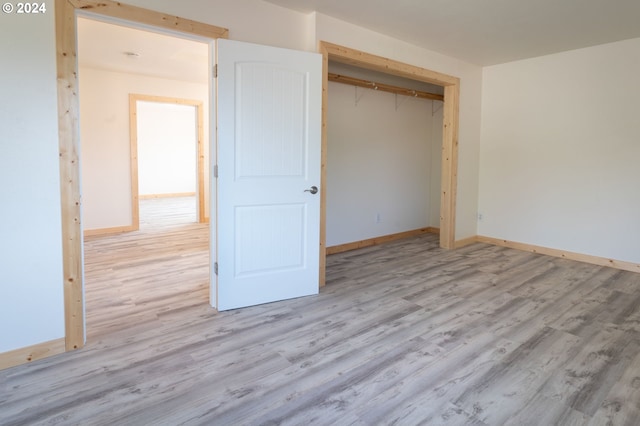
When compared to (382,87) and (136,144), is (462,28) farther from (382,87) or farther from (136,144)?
(136,144)

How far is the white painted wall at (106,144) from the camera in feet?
19.1

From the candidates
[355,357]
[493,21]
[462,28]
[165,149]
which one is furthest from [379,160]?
[165,149]

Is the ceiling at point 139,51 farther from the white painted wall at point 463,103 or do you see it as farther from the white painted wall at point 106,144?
the white painted wall at point 463,103

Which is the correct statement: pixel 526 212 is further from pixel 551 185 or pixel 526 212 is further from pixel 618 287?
pixel 618 287

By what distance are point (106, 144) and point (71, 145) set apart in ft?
13.8

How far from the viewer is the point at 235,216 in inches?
119

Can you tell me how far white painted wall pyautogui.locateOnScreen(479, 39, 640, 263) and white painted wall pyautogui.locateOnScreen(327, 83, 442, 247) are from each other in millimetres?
1001

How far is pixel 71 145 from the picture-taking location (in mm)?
2336

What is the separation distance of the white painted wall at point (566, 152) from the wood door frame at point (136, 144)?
501 centimetres

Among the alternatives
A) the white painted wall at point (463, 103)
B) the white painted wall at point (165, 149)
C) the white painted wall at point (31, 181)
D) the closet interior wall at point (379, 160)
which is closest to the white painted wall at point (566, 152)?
the white painted wall at point (463, 103)

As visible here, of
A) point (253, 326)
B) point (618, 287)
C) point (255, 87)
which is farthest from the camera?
point (618, 287)

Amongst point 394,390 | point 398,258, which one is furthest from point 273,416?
point 398,258

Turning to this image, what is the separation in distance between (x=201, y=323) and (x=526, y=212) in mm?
4535

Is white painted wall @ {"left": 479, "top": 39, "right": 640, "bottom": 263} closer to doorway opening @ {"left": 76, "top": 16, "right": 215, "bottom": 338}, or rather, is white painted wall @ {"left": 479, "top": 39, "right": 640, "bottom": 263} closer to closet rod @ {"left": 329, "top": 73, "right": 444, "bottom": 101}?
closet rod @ {"left": 329, "top": 73, "right": 444, "bottom": 101}
